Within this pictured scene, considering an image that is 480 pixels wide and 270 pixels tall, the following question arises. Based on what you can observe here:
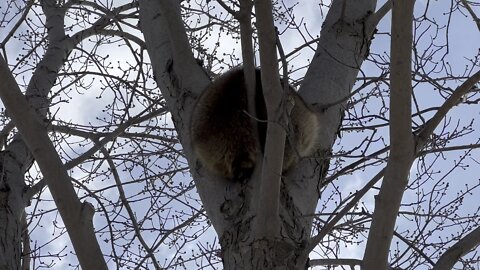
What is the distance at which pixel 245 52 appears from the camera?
2.87 meters

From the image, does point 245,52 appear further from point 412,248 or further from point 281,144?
point 412,248

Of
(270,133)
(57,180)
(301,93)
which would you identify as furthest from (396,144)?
(57,180)

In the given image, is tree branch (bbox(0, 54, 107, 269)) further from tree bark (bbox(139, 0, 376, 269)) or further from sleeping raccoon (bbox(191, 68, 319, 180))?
sleeping raccoon (bbox(191, 68, 319, 180))

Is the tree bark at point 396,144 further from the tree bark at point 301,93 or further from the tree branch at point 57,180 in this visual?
the tree branch at point 57,180

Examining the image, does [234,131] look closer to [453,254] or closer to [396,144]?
[396,144]

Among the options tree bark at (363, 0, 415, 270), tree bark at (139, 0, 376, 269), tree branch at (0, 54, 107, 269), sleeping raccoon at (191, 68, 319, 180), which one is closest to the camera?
tree bark at (363, 0, 415, 270)

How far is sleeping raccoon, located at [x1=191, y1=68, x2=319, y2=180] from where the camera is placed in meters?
3.51

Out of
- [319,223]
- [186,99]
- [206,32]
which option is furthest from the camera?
[206,32]

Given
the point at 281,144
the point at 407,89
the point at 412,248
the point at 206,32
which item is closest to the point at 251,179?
the point at 281,144

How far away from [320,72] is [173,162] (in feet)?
7.54

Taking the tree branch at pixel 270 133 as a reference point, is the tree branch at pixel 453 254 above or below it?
below

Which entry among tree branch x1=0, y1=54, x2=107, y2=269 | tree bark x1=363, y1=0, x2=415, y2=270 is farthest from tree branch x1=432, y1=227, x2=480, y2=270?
tree branch x1=0, y1=54, x2=107, y2=269

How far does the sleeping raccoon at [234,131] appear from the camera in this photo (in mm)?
3514

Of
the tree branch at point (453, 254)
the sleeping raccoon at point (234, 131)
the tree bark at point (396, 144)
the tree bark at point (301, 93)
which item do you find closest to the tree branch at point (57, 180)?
the tree bark at point (301, 93)
